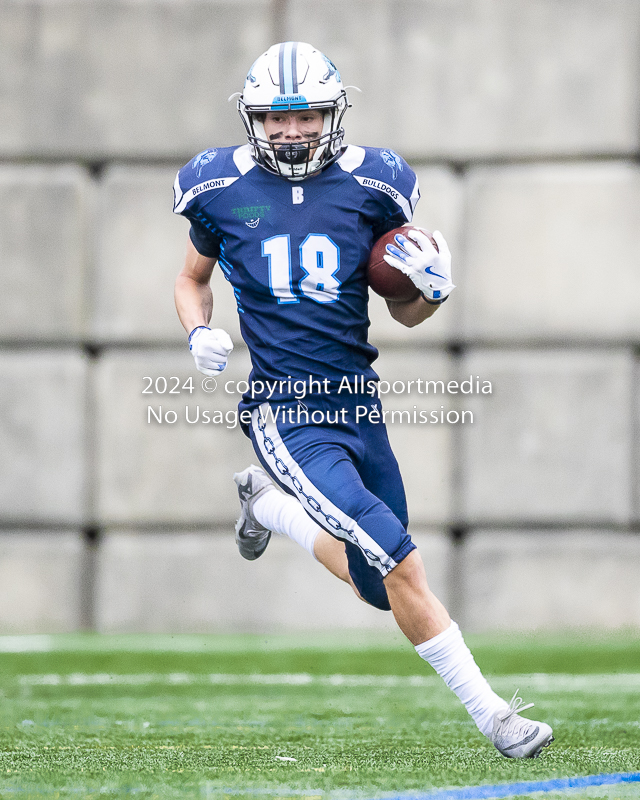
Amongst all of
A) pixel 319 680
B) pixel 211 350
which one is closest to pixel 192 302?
pixel 211 350

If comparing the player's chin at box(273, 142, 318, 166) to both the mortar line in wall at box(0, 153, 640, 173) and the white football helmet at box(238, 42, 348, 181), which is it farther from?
the mortar line in wall at box(0, 153, 640, 173)

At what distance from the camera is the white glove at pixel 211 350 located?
305 cm

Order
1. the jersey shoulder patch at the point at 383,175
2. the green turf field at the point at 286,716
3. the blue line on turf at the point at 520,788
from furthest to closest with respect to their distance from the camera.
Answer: the jersey shoulder patch at the point at 383,175, the green turf field at the point at 286,716, the blue line on turf at the point at 520,788

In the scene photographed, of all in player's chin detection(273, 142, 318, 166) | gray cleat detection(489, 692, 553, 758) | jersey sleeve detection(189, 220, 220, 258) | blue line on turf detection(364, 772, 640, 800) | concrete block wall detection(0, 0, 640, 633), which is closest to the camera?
blue line on turf detection(364, 772, 640, 800)

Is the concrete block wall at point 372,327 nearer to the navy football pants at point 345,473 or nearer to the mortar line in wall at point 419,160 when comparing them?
the mortar line in wall at point 419,160

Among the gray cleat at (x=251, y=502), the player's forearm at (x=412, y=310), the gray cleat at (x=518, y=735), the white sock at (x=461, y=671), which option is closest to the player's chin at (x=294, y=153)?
the player's forearm at (x=412, y=310)

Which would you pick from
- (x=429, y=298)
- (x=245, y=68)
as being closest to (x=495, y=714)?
(x=429, y=298)

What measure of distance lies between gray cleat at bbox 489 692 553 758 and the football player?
60 centimetres

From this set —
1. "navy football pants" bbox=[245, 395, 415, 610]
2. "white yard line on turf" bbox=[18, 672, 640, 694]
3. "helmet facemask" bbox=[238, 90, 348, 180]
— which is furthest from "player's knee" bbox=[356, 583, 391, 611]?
"white yard line on turf" bbox=[18, 672, 640, 694]

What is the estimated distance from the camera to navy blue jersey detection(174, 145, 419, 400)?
308 cm

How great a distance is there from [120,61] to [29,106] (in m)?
0.52

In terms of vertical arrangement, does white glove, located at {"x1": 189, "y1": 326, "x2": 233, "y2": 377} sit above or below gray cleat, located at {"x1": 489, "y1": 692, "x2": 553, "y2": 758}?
above

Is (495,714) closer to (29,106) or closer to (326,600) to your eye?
(326,600)

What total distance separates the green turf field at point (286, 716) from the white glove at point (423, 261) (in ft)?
4.05
